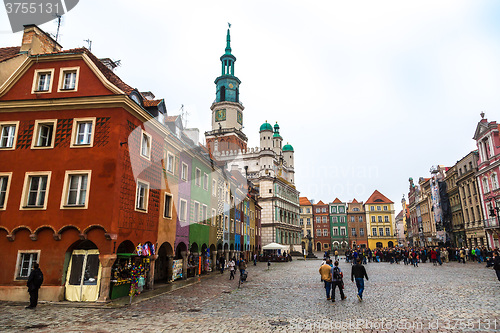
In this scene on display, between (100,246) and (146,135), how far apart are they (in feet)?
22.0

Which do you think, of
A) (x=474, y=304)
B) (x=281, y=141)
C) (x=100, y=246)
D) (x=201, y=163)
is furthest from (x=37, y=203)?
(x=281, y=141)

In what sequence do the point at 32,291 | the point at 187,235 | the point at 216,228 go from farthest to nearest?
the point at 216,228 → the point at 187,235 → the point at 32,291

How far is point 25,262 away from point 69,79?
9.74 meters

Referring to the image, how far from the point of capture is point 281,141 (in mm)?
90562

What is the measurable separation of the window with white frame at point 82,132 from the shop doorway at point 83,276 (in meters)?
5.45

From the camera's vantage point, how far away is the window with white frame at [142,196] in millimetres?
18453

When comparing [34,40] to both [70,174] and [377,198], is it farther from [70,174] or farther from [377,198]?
[377,198]

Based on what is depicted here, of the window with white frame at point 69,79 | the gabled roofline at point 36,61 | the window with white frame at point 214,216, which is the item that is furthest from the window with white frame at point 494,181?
the window with white frame at point 69,79

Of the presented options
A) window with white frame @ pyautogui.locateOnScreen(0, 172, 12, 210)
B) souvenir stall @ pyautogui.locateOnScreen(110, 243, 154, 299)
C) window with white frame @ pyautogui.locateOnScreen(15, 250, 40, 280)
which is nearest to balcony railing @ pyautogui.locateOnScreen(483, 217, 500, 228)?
souvenir stall @ pyautogui.locateOnScreen(110, 243, 154, 299)

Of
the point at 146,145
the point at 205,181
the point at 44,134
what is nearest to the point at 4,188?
the point at 44,134

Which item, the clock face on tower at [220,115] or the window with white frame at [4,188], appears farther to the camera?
the clock face on tower at [220,115]

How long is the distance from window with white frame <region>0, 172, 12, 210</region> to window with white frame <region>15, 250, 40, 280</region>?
9.02 ft

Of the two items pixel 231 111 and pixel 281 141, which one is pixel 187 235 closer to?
pixel 231 111

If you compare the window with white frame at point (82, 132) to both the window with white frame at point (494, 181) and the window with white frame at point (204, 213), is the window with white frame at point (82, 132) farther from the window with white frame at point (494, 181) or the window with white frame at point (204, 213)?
the window with white frame at point (494, 181)
